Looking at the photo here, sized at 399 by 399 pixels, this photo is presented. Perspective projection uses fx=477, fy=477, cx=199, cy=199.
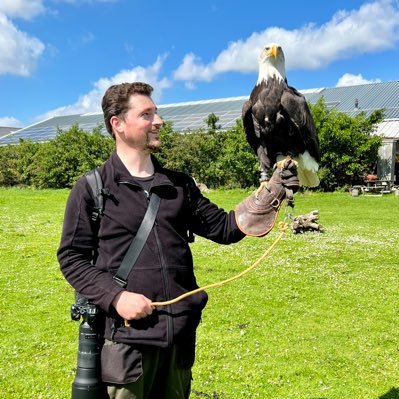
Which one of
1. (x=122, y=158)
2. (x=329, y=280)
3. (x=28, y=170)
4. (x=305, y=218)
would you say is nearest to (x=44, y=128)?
(x=28, y=170)

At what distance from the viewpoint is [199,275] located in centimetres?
1058

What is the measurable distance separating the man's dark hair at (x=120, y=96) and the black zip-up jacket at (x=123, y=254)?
31 centimetres

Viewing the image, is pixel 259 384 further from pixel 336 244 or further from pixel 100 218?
pixel 336 244

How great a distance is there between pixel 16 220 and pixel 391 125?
28767mm

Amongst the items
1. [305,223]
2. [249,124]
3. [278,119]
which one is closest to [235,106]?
[305,223]

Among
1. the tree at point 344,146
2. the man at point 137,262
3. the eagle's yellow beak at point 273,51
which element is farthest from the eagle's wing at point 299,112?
the tree at point 344,146

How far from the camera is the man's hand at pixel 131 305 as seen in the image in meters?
2.71

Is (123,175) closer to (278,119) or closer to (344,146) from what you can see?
(278,119)

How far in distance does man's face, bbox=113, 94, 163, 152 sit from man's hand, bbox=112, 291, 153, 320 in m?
0.93

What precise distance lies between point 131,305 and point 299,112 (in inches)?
116

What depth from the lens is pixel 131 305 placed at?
271 centimetres

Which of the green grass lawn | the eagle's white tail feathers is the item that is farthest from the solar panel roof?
the eagle's white tail feathers

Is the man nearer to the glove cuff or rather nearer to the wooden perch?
the glove cuff

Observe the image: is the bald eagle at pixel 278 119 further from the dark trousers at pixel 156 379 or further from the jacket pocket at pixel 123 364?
the jacket pocket at pixel 123 364
